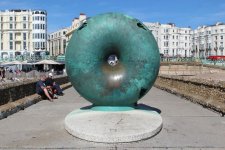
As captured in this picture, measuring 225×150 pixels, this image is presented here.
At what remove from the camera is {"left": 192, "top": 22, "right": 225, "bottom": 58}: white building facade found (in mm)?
153750

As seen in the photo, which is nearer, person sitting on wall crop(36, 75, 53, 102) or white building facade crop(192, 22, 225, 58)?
person sitting on wall crop(36, 75, 53, 102)

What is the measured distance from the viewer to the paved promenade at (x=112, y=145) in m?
7.21

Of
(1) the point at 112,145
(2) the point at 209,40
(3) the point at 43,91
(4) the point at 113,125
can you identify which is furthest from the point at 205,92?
(2) the point at 209,40

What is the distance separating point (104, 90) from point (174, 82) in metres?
11.8

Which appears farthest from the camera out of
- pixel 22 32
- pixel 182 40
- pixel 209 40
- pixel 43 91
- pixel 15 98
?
pixel 209 40

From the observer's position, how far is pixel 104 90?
32.4 ft

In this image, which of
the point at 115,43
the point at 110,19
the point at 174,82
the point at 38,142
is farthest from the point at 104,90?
the point at 174,82

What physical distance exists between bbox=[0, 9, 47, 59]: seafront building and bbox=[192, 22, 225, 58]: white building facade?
247 ft

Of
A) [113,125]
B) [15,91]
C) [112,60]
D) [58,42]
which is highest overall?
[58,42]

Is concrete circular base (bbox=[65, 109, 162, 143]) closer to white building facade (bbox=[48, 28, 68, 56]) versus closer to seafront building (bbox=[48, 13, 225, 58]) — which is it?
white building facade (bbox=[48, 28, 68, 56])

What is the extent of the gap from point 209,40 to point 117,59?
158 meters

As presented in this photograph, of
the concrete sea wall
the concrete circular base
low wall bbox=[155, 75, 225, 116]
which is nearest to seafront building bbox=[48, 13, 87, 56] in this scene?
low wall bbox=[155, 75, 225, 116]

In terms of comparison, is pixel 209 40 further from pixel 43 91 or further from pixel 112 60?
pixel 112 60

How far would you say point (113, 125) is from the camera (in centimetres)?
819
